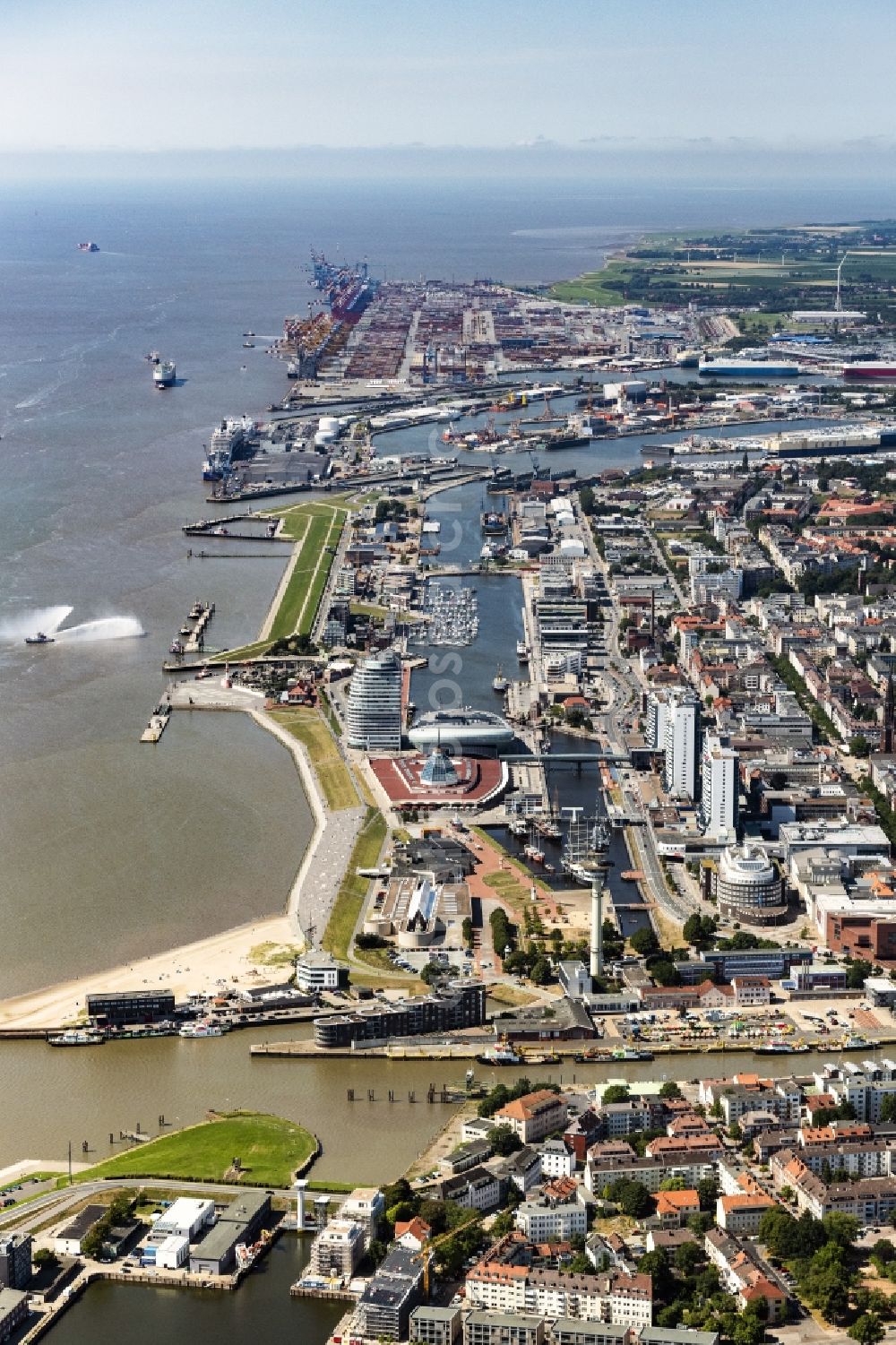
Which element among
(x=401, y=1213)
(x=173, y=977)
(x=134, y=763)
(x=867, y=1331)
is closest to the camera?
(x=867, y=1331)

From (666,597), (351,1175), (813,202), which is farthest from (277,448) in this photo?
(813,202)

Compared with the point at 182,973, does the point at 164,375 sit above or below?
above

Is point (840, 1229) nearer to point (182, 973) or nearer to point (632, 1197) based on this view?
point (632, 1197)

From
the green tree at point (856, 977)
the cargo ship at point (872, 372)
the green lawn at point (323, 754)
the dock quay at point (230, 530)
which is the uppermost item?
the cargo ship at point (872, 372)

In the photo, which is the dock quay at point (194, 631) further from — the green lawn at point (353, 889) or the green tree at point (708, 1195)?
the green tree at point (708, 1195)

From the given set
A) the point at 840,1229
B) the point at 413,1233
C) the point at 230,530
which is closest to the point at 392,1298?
the point at 413,1233

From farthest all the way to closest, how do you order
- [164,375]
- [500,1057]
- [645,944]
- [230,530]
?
[164,375], [230,530], [645,944], [500,1057]

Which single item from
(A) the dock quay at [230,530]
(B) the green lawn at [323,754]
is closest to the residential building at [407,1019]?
(B) the green lawn at [323,754]
